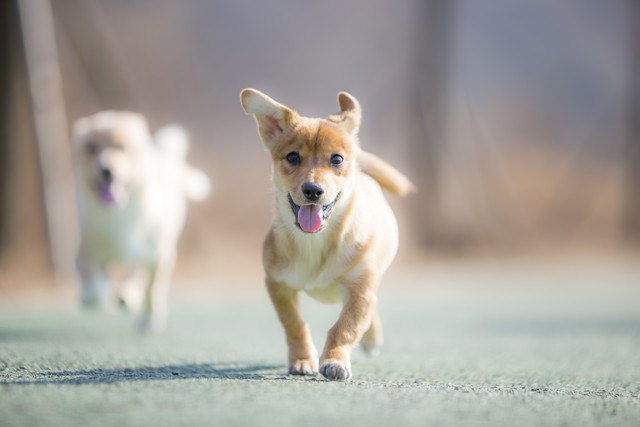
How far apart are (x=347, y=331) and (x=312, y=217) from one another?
0.38m

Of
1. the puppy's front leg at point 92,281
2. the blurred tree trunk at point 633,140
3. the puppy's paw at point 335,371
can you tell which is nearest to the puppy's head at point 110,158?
the puppy's front leg at point 92,281

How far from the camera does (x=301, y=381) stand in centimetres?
243

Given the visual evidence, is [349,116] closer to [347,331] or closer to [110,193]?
[347,331]

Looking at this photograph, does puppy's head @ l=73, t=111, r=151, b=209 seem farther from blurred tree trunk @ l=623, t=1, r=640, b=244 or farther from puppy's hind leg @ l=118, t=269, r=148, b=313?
blurred tree trunk @ l=623, t=1, r=640, b=244

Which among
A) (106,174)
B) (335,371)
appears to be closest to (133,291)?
(106,174)

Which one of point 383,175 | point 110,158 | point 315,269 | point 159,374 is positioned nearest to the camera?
point 159,374

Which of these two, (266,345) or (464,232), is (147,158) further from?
(464,232)

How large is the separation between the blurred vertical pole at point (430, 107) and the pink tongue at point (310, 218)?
328 inches

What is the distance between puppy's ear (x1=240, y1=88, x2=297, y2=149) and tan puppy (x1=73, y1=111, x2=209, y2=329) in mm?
1569

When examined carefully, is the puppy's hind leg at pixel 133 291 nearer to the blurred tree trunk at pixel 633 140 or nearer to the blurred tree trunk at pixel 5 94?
the blurred tree trunk at pixel 5 94

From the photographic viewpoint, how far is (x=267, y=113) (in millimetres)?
2936

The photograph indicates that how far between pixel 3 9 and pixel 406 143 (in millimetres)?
5637

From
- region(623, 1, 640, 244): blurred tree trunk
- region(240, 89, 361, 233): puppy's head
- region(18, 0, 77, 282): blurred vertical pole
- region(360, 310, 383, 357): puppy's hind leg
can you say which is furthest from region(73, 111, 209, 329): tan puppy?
region(623, 1, 640, 244): blurred tree trunk

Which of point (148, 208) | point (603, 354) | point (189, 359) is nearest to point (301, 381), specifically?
point (189, 359)
